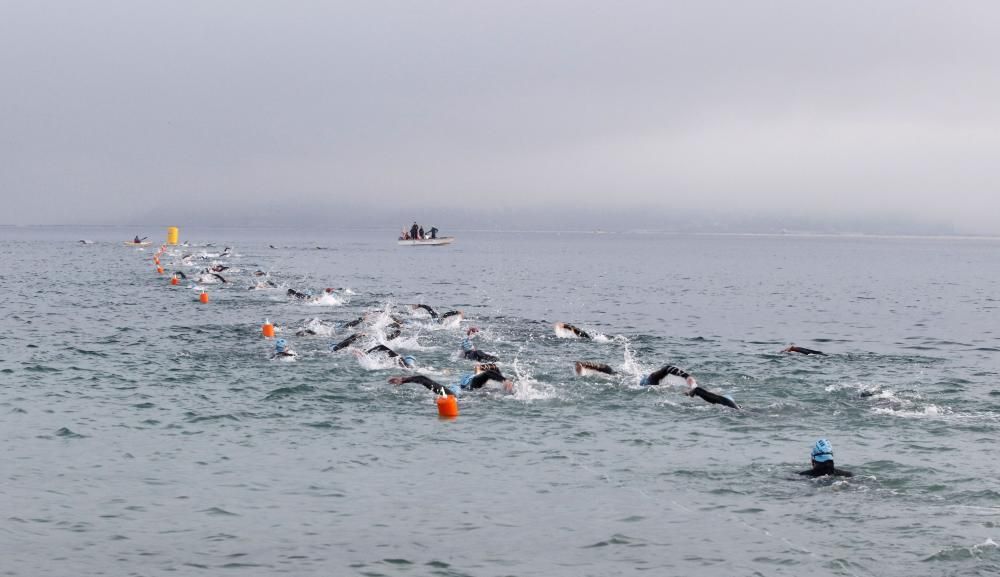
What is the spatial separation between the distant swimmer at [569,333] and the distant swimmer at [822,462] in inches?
764

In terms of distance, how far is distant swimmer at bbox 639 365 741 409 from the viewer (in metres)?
21.3

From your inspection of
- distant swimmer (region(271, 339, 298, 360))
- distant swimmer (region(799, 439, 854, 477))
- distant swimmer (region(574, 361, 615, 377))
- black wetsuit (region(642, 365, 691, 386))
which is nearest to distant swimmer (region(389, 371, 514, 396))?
distant swimmer (region(574, 361, 615, 377))

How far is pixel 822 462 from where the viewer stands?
15367 millimetres

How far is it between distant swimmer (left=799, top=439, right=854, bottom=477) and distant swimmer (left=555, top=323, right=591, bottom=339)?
19.4 m

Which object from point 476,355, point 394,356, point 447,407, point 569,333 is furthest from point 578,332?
point 447,407

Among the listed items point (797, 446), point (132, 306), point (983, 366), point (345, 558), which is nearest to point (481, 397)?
point (797, 446)

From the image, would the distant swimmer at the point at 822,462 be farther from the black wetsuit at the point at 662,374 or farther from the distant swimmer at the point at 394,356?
the distant swimmer at the point at 394,356

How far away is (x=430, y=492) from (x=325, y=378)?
10.4m

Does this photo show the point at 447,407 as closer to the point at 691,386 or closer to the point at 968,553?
the point at 691,386

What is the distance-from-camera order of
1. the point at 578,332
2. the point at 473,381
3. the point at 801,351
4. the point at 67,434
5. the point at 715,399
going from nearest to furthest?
the point at 67,434 < the point at 715,399 < the point at 473,381 < the point at 801,351 < the point at 578,332

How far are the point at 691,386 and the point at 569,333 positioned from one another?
1241 centimetres

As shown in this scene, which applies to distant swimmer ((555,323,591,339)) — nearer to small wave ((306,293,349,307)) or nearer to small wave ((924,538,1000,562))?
small wave ((306,293,349,307))

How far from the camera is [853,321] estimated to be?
49.0 meters

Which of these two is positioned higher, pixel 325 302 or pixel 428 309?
pixel 428 309
